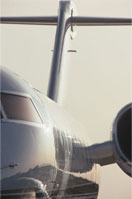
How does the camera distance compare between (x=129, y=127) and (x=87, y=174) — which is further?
(x=87, y=174)

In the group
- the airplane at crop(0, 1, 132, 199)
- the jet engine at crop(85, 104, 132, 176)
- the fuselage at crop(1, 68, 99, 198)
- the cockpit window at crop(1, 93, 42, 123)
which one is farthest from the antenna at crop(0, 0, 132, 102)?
the cockpit window at crop(1, 93, 42, 123)

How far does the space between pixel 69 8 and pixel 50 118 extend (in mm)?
7679

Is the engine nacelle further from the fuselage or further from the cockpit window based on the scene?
the cockpit window

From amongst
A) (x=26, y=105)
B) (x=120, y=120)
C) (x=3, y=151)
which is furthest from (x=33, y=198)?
(x=120, y=120)

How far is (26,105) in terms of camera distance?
816 cm

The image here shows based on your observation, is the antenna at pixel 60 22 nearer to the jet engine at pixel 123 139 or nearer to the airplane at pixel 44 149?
the airplane at pixel 44 149

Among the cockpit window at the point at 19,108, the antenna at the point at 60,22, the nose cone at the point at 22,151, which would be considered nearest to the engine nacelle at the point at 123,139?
the nose cone at the point at 22,151

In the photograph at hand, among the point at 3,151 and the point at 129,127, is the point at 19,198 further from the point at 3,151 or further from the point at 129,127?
the point at 129,127

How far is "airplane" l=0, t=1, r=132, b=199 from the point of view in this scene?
7.42m

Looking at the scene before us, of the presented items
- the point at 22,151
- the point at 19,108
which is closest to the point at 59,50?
the point at 19,108

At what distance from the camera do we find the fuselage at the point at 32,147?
737 centimetres

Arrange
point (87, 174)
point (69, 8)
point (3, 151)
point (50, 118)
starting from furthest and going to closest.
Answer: point (69, 8)
point (87, 174)
point (50, 118)
point (3, 151)

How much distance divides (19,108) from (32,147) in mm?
603

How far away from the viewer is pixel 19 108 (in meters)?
8.02
